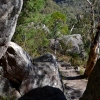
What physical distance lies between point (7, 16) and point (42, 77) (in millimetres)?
2739

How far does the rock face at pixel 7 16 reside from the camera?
586cm

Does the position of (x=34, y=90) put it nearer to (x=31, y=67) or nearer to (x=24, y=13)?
(x=31, y=67)

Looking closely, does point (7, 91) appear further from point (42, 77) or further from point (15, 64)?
point (42, 77)

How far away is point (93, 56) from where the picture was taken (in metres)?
12.0

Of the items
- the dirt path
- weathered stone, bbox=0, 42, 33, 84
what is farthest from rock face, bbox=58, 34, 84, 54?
weathered stone, bbox=0, 42, 33, 84

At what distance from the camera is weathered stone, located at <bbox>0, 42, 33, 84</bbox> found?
7508mm

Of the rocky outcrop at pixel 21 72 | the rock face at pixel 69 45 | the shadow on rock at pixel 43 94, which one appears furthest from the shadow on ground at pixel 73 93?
the rock face at pixel 69 45

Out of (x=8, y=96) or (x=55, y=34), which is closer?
(x=8, y=96)

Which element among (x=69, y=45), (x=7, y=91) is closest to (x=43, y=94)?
(x=7, y=91)

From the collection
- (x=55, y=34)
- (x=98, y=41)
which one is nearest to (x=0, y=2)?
(x=98, y=41)

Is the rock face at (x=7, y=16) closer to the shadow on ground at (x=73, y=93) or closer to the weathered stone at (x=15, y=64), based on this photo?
the weathered stone at (x=15, y=64)

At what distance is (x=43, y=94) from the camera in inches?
297

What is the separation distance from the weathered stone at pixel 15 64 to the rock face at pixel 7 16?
1.06 m

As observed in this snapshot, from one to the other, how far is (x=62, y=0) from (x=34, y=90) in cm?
8726
